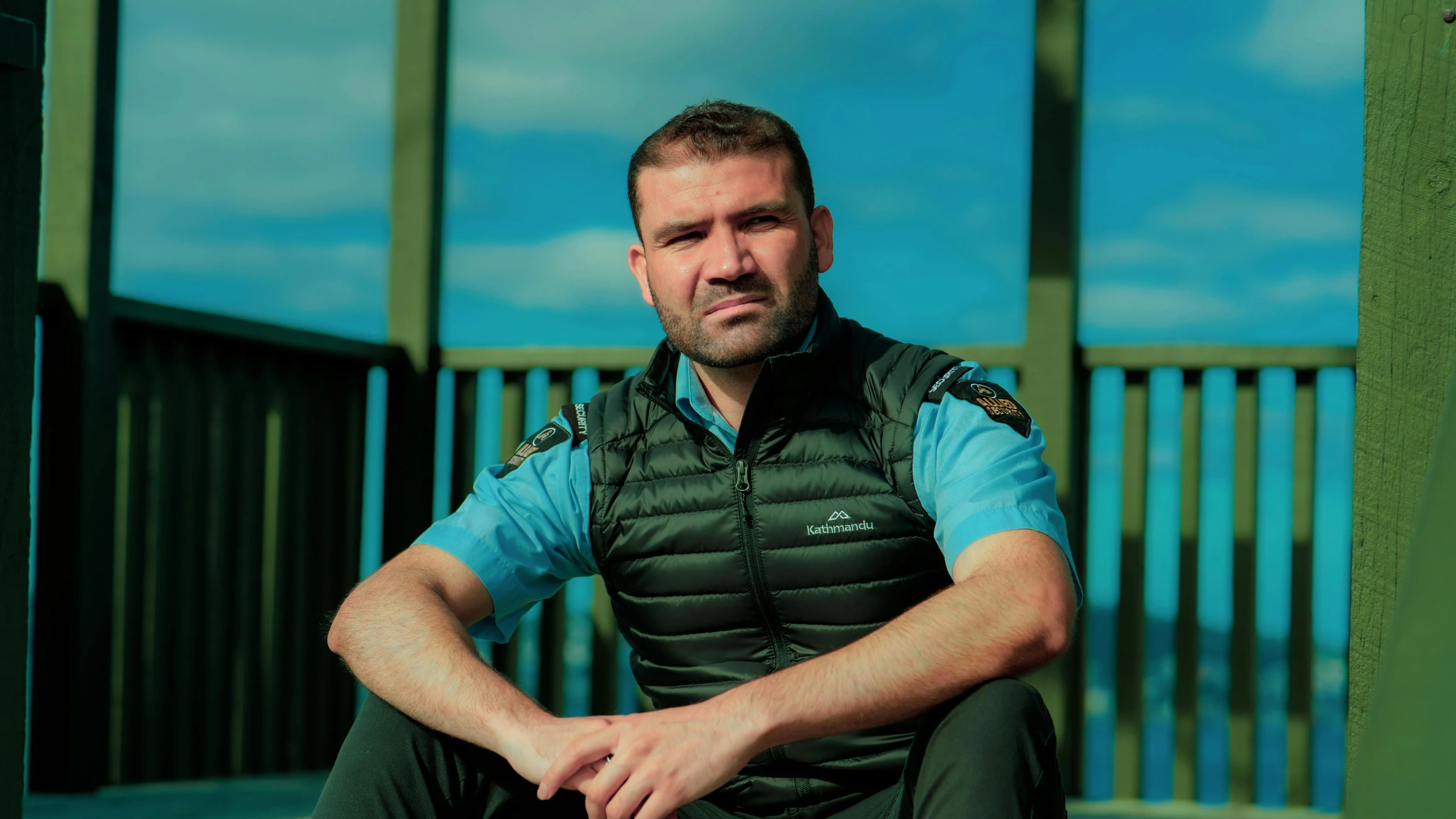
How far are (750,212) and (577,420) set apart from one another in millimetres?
426

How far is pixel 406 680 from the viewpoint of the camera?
1.58 m

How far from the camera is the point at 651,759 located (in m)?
1.42

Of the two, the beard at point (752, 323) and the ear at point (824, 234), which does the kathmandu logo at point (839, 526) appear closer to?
the beard at point (752, 323)

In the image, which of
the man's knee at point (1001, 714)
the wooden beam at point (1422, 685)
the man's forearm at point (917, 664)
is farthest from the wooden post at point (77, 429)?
the wooden beam at point (1422, 685)

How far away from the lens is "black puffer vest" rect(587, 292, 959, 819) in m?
1.75

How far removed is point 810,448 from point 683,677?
39 centimetres

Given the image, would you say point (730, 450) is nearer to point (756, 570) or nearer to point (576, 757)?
point (756, 570)

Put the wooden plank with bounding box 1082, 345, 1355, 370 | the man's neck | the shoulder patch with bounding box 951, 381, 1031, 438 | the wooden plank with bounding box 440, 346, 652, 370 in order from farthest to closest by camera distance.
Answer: the wooden plank with bounding box 440, 346, 652, 370 → the wooden plank with bounding box 1082, 345, 1355, 370 → the man's neck → the shoulder patch with bounding box 951, 381, 1031, 438

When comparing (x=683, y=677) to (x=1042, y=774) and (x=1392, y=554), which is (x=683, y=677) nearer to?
(x=1042, y=774)

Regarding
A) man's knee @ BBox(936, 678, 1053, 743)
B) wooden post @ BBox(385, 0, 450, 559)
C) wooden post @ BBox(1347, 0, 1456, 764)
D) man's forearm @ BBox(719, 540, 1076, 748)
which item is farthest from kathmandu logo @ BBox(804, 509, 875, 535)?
wooden post @ BBox(385, 0, 450, 559)

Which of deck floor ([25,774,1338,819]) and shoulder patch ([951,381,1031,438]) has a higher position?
shoulder patch ([951,381,1031,438])

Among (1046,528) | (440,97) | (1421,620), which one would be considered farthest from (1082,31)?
(1421,620)

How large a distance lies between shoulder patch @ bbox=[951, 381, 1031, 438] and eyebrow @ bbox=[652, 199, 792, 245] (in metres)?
0.37

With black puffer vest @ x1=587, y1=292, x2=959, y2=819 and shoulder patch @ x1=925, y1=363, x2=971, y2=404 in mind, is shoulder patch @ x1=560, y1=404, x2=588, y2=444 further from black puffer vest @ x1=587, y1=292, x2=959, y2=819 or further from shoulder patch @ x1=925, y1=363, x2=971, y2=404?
shoulder patch @ x1=925, y1=363, x2=971, y2=404
